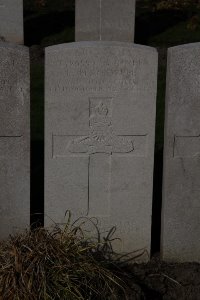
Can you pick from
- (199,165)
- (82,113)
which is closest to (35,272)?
(82,113)

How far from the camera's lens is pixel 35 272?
388 cm

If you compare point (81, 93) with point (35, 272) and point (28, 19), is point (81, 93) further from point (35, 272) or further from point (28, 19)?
point (28, 19)

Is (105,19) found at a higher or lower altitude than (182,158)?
higher

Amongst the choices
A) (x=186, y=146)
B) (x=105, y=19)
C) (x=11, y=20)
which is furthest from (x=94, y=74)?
(x=11, y=20)

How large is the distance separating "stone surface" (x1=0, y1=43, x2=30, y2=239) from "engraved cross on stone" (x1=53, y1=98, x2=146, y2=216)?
259 millimetres

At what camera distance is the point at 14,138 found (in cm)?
452

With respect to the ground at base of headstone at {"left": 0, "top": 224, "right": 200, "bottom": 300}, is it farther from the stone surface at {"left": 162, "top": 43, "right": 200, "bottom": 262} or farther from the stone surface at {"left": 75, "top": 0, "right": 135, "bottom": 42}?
the stone surface at {"left": 75, "top": 0, "right": 135, "bottom": 42}

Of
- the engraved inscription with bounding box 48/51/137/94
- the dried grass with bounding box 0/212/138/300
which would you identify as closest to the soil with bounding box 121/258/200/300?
the dried grass with bounding box 0/212/138/300

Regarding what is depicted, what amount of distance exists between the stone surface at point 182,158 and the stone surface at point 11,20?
6.66 meters

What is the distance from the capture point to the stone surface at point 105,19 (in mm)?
10375

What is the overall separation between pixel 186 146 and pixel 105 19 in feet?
20.4

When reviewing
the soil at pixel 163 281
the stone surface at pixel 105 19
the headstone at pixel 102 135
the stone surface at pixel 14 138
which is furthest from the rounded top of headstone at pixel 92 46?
the stone surface at pixel 105 19

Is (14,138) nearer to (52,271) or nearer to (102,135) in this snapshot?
(102,135)

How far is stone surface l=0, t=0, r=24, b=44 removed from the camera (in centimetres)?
1063
